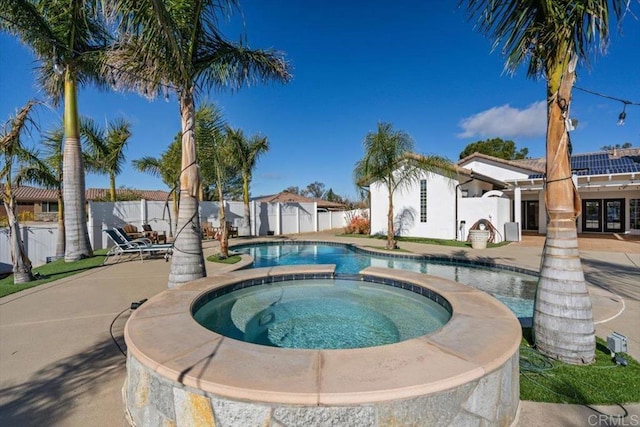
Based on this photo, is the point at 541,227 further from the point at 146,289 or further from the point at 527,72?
the point at 146,289

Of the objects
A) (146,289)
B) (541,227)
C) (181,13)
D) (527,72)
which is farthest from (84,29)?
(541,227)

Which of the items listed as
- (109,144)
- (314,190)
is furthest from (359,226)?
(314,190)

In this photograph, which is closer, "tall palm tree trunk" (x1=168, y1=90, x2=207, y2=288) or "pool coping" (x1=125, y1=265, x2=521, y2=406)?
"pool coping" (x1=125, y1=265, x2=521, y2=406)

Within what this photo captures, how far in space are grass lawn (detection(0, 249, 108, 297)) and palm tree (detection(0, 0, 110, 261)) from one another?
2.10 feet

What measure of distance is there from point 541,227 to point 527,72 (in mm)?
20051

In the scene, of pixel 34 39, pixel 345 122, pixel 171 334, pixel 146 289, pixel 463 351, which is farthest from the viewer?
pixel 345 122

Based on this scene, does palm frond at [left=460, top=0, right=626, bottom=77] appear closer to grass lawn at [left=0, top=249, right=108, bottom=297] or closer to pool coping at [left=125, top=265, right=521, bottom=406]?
pool coping at [left=125, top=265, right=521, bottom=406]

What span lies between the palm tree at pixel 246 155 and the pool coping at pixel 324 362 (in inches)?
651

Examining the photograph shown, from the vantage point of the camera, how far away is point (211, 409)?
7.23 ft

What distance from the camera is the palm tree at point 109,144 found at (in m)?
14.1

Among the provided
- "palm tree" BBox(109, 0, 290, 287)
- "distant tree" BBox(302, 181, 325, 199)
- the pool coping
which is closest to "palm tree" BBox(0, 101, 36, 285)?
"palm tree" BBox(109, 0, 290, 287)

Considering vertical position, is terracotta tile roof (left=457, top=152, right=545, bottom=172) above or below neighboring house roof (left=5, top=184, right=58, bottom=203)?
above

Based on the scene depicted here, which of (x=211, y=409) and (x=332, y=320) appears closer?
(x=211, y=409)

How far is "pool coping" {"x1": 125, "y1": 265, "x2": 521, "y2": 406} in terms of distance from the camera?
2.15m
